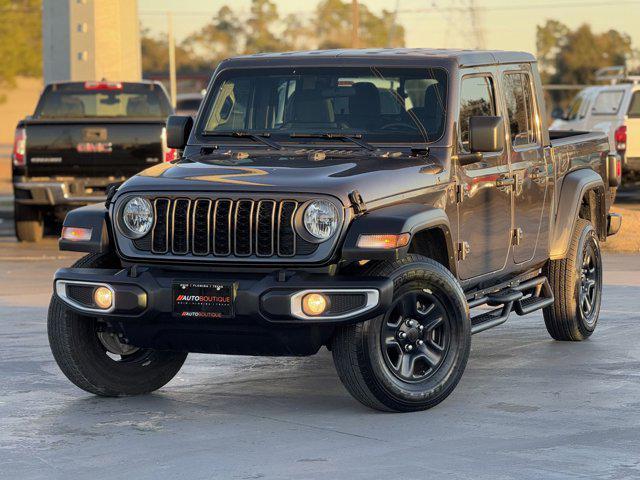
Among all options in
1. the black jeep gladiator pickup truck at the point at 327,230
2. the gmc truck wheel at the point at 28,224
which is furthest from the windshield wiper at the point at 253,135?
the gmc truck wheel at the point at 28,224

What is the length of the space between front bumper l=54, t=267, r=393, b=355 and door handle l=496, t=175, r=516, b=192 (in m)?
1.91

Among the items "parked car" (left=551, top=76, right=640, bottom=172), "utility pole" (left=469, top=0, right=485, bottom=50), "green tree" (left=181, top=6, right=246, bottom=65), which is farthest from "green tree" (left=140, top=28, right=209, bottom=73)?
"parked car" (left=551, top=76, right=640, bottom=172)

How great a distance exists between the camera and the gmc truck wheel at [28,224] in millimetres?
18828

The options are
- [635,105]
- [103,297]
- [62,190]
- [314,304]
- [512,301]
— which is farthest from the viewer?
[635,105]

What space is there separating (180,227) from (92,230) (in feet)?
1.71

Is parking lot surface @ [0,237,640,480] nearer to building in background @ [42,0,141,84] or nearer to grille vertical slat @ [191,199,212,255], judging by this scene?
grille vertical slat @ [191,199,212,255]

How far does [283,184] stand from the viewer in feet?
26.2

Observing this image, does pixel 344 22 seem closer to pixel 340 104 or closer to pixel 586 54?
pixel 586 54

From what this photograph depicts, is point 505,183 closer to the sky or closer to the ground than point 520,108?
closer to the ground

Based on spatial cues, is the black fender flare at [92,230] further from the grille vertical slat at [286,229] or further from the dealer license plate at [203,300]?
the grille vertical slat at [286,229]

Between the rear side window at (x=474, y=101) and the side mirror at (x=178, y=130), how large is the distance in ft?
5.46

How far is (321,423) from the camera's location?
7.95 m

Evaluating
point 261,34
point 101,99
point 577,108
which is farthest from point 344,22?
point 101,99

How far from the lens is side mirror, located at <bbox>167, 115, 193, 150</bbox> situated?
373 inches
